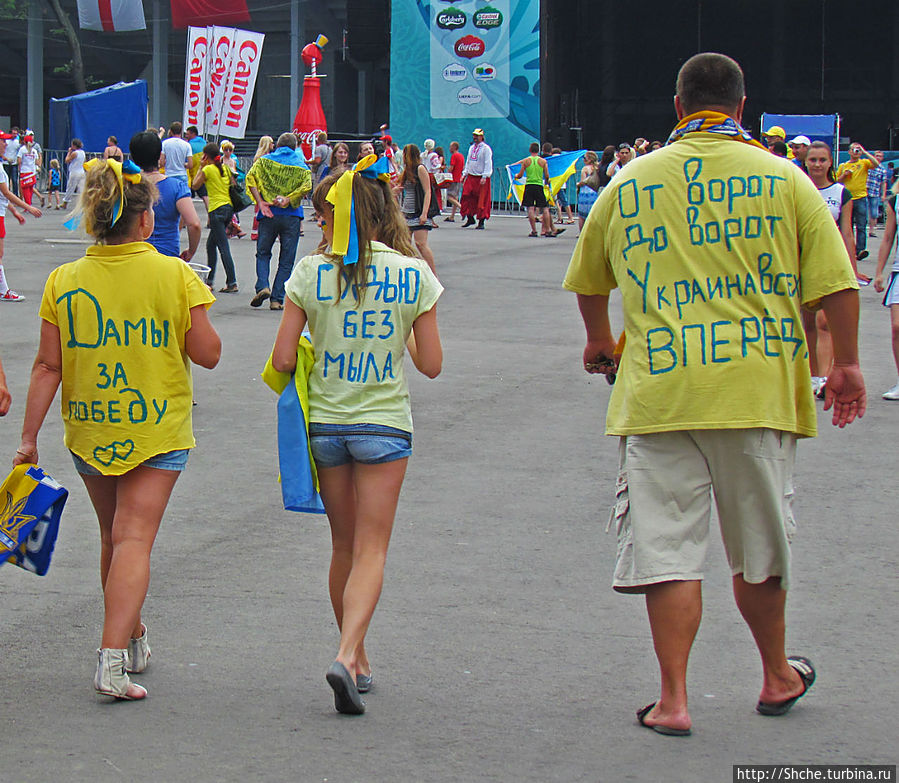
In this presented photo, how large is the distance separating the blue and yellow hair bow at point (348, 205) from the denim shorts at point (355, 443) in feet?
1.67

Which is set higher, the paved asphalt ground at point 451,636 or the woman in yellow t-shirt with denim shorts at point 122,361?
the woman in yellow t-shirt with denim shorts at point 122,361

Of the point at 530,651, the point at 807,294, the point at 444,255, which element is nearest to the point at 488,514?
the point at 530,651

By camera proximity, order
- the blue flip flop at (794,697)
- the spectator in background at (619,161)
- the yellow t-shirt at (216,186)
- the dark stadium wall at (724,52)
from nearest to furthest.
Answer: the blue flip flop at (794,697)
the yellow t-shirt at (216,186)
the spectator in background at (619,161)
the dark stadium wall at (724,52)

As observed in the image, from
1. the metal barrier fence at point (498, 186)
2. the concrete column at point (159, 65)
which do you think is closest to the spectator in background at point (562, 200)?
the metal barrier fence at point (498, 186)

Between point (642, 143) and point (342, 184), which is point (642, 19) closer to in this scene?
point (642, 143)

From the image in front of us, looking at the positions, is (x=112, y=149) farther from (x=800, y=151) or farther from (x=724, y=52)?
(x=724, y=52)

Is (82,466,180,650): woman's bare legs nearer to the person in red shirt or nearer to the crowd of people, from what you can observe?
the crowd of people

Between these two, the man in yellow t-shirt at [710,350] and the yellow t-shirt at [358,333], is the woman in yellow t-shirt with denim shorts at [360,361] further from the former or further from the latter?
the man in yellow t-shirt at [710,350]

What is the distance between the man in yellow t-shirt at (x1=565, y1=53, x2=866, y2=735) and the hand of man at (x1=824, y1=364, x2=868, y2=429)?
0.04 ft

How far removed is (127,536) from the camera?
13.7 feet

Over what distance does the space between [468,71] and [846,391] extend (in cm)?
3097

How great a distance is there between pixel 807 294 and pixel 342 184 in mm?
1463

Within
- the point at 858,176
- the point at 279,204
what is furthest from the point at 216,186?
the point at 858,176

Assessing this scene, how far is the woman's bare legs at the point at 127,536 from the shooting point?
163 inches
